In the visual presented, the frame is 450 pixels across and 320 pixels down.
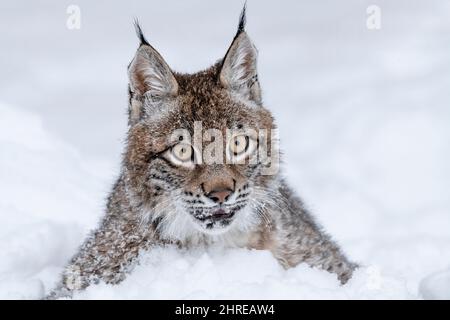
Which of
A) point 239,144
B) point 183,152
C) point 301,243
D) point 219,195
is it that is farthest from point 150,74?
point 301,243

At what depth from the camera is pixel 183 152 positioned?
6270 millimetres

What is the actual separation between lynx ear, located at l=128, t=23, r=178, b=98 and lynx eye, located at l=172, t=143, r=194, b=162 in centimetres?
51

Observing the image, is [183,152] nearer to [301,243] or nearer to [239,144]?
[239,144]

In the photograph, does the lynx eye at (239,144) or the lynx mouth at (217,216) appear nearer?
the lynx mouth at (217,216)

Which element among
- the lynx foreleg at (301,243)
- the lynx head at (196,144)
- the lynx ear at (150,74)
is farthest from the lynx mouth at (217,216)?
the lynx ear at (150,74)

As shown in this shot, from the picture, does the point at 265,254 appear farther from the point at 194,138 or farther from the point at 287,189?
the point at 287,189

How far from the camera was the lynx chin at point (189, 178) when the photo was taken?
20.1 ft

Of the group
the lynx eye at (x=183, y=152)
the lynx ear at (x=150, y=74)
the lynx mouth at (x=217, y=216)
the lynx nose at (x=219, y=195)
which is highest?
the lynx ear at (x=150, y=74)

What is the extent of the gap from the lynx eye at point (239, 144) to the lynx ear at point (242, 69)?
19.7 inches

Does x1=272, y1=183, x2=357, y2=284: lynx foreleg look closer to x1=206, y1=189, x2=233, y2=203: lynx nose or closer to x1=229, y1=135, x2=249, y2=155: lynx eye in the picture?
x1=229, y1=135, x2=249, y2=155: lynx eye

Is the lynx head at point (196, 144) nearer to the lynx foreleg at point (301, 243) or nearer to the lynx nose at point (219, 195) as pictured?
the lynx nose at point (219, 195)

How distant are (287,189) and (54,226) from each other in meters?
2.47

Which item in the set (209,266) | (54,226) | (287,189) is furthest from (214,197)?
(54,226)

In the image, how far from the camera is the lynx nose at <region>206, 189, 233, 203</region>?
5941mm
